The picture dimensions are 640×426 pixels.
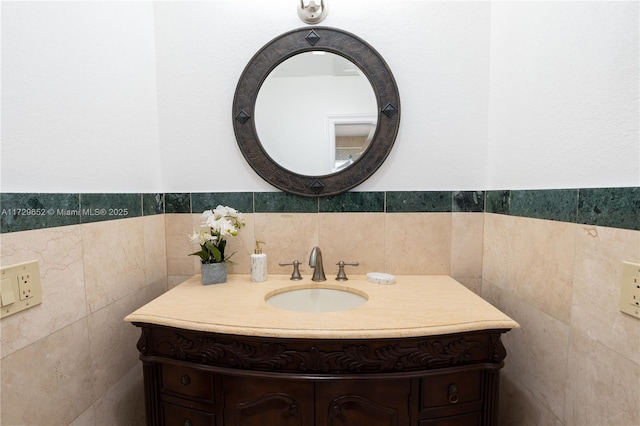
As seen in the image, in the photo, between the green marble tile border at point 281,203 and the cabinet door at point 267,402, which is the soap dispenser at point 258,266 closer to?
the green marble tile border at point 281,203

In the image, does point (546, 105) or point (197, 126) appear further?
point (197, 126)

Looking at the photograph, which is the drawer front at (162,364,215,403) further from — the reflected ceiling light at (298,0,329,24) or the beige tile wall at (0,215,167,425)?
the reflected ceiling light at (298,0,329,24)

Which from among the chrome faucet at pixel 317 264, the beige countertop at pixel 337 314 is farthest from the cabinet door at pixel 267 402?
the chrome faucet at pixel 317 264

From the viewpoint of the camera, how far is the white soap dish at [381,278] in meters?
1.20

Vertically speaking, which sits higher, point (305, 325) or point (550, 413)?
point (305, 325)

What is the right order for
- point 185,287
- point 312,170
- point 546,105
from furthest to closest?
point 312,170 < point 185,287 < point 546,105

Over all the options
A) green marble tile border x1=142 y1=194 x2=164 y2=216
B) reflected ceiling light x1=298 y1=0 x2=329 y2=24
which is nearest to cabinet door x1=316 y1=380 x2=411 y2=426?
green marble tile border x1=142 y1=194 x2=164 y2=216

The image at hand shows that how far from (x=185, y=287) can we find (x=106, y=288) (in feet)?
0.85

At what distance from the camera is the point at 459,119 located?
126 centimetres

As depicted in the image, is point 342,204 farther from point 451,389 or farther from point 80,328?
point 80,328

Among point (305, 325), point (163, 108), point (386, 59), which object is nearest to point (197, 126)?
point (163, 108)

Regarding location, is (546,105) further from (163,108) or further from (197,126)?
(163,108)

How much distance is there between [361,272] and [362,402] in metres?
0.55

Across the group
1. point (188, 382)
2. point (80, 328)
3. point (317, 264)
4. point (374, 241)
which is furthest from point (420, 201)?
point (80, 328)
